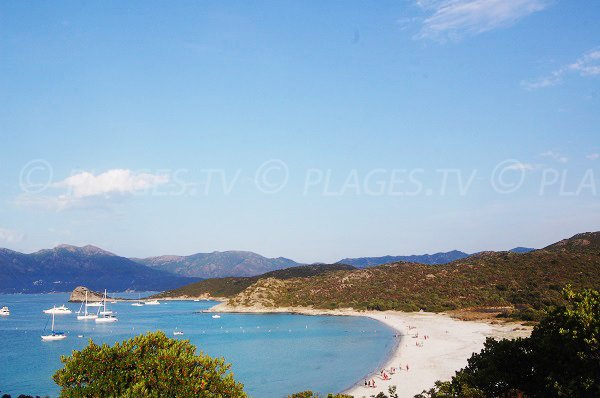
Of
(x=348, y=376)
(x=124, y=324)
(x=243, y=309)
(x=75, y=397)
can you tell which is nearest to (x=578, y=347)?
(x=75, y=397)

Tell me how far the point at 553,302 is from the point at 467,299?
27356mm

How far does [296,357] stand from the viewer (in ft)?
257

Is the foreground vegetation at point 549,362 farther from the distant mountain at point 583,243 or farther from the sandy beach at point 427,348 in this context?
the distant mountain at point 583,243

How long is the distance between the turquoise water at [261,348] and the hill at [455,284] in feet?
55.9

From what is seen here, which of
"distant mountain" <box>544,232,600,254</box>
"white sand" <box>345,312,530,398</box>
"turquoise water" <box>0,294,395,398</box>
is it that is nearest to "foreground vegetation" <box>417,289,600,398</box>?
"white sand" <box>345,312,530,398</box>

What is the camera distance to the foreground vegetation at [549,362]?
69.2 ft

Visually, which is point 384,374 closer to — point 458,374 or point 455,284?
point 458,374

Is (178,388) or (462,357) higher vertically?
(178,388)

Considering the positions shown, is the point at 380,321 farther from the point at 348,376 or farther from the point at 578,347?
the point at 578,347

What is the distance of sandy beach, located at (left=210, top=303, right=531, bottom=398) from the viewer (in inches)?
2067

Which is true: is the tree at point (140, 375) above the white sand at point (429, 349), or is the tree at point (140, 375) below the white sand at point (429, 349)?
above

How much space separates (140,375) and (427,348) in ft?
209

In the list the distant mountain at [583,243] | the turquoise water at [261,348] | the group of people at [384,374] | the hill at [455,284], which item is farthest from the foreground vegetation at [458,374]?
the distant mountain at [583,243]

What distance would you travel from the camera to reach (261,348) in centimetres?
9000
